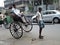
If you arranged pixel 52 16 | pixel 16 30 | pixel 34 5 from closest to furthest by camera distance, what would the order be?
1. pixel 16 30
2. pixel 52 16
3. pixel 34 5

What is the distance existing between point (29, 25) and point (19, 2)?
43.6 meters

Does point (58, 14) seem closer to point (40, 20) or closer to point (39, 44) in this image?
point (40, 20)

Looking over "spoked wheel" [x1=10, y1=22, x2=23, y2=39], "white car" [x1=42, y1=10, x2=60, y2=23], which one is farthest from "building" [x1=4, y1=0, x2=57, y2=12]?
"spoked wheel" [x1=10, y1=22, x2=23, y2=39]

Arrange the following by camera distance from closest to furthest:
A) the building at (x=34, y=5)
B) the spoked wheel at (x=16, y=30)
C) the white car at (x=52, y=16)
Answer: the spoked wheel at (x=16, y=30) → the white car at (x=52, y=16) → the building at (x=34, y=5)

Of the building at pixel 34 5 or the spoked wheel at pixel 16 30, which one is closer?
the spoked wheel at pixel 16 30

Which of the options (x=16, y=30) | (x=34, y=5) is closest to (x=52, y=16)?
(x=16, y=30)

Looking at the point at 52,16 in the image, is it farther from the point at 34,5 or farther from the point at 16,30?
the point at 34,5

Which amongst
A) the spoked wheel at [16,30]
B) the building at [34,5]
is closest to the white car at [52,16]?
the building at [34,5]

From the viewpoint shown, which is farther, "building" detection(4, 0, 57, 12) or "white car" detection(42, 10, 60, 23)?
"building" detection(4, 0, 57, 12)

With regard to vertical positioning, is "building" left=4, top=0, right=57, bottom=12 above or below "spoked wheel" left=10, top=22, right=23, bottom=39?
below

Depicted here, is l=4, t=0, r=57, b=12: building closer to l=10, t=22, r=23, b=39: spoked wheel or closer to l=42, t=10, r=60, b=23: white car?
l=42, t=10, r=60, b=23: white car

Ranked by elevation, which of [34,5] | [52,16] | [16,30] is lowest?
[34,5]

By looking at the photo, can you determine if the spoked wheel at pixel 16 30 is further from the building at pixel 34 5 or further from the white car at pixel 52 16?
the building at pixel 34 5

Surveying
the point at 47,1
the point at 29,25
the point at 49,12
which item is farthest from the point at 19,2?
the point at 29,25
